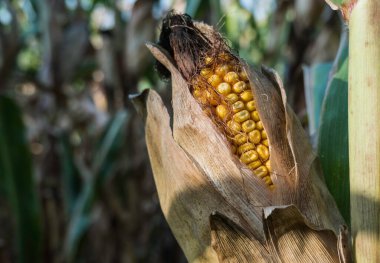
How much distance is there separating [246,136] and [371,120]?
0.53 feet

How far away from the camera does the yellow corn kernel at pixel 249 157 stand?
65cm

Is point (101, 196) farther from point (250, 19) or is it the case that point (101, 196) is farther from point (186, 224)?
point (186, 224)

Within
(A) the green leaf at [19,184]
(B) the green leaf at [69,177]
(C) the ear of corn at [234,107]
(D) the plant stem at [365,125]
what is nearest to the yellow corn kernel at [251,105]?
(C) the ear of corn at [234,107]

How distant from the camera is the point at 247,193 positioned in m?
0.62

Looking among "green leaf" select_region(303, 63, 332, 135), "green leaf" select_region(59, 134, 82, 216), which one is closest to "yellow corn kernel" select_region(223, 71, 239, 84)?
"green leaf" select_region(303, 63, 332, 135)

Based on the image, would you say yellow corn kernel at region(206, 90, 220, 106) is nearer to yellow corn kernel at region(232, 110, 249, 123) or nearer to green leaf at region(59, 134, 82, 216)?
yellow corn kernel at region(232, 110, 249, 123)

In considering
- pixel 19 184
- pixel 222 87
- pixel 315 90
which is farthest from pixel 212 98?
pixel 19 184

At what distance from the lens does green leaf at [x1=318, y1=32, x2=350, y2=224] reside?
77 cm

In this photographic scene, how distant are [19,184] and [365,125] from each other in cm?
132

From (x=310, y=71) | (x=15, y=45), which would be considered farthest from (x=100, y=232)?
(x=310, y=71)

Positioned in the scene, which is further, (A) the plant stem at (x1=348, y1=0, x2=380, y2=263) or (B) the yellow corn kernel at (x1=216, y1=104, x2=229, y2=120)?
(B) the yellow corn kernel at (x1=216, y1=104, x2=229, y2=120)

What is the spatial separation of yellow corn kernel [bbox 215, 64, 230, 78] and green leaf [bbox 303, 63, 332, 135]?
37cm

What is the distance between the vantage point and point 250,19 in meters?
2.45

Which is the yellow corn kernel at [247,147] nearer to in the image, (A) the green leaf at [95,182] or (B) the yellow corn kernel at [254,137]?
(B) the yellow corn kernel at [254,137]
